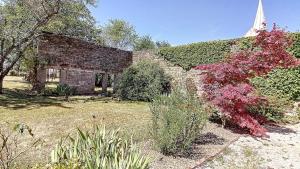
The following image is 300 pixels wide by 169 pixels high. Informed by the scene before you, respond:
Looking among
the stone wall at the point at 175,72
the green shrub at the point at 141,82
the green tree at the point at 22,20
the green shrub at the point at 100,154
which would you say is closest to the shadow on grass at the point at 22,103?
the green tree at the point at 22,20

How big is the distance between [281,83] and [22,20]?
12407mm

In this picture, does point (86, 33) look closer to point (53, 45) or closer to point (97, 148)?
point (53, 45)

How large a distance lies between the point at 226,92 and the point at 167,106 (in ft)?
8.48

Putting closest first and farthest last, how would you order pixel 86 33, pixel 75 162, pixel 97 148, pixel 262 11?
pixel 75 162, pixel 97 148, pixel 86 33, pixel 262 11

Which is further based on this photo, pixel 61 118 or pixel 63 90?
pixel 63 90

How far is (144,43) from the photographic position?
47531mm

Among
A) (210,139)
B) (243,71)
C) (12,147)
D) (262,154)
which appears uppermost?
(243,71)

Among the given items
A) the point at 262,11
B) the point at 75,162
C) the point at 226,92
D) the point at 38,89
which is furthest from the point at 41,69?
the point at 262,11

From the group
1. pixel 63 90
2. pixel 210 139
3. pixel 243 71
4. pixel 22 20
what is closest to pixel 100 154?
pixel 210 139

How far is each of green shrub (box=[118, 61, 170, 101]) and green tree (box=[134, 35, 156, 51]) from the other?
99.3 feet

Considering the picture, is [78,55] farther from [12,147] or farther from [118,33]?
[118,33]

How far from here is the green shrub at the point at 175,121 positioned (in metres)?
6.89

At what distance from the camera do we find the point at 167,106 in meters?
7.72

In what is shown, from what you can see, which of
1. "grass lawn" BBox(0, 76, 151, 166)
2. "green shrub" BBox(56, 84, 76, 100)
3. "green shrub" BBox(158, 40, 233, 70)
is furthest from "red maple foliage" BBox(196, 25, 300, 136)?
"green shrub" BBox(56, 84, 76, 100)
